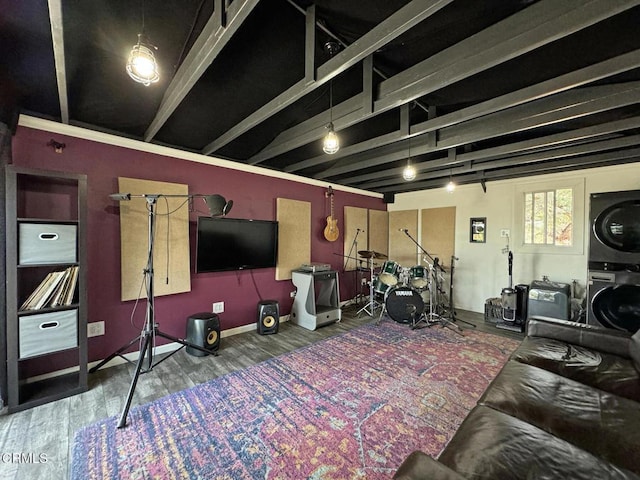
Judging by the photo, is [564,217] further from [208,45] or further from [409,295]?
[208,45]

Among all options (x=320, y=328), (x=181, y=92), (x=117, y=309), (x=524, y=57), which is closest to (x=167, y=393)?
(x=117, y=309)

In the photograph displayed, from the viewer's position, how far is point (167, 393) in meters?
2.14

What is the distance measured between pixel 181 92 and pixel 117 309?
7.31 feet

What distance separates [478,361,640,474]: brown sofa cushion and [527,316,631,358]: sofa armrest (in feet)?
2.38

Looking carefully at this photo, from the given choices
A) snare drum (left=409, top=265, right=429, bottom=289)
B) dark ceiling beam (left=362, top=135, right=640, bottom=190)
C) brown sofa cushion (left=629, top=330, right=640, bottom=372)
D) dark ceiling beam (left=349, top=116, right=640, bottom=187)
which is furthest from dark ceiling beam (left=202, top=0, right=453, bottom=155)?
snare drum (left=409, top=265, right=429, bottom=289)

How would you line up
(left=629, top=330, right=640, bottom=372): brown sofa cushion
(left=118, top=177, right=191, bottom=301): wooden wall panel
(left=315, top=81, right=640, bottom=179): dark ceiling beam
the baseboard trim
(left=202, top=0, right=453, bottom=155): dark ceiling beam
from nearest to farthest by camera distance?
(left=202, top=0, right=453, bottom=155): dark ceiling beam < (left=629, top=330, right=640, bottom=372): brown sofa cushion < (left=315, top=81, right=640, bottom=179): dark ceiling beam < the baseboard trim < (left=118, top=177, right=191, bottom=301): wooden wall panel

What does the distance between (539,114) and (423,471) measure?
2576 millimetres

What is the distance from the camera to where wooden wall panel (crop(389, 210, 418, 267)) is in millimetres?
5340

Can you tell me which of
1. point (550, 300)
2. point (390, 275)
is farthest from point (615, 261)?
point (390, 275)

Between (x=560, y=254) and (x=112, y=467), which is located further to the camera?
(x=560, y=254)

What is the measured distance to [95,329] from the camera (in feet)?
8.21

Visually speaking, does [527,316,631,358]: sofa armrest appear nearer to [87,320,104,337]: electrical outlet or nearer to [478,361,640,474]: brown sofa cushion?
[478,361,640,474]: brown sofa cushion

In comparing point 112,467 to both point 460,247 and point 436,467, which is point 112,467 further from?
point 460,247

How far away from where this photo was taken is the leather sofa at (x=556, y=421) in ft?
3.02
